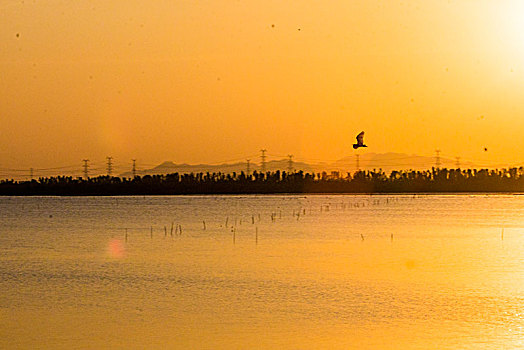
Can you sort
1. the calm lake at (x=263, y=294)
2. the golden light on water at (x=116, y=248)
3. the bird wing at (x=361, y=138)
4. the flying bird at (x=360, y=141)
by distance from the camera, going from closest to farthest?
1. the calm lake at (x=263, y=294)
2. the flying bird at (x=360, y=141)
3. the bird wing at (x=361, y=138)
4. the golden light on water at (x=116, y=248)

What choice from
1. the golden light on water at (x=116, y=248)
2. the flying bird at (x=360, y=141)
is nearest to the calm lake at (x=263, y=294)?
the golden light on water at (x=116, y=248)

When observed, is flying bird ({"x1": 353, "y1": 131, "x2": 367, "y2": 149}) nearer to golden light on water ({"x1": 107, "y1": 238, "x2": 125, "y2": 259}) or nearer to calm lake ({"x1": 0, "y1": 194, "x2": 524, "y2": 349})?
calm lake ({"x1": 0, "y1": 194, "x2": 524, "y2": 349})

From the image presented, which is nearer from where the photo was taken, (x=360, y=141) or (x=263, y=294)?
(x=263, y=294)

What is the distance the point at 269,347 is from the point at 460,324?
17.6 ft

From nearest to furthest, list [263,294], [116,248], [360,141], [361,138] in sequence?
[263,294] < [360,141] < [361,138] < [116,248]

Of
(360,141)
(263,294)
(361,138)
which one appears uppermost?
(361,138)

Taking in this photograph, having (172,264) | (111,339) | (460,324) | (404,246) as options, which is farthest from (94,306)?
(404,246)

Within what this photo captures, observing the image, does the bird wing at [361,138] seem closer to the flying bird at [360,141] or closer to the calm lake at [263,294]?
the flying bird at [360,141]

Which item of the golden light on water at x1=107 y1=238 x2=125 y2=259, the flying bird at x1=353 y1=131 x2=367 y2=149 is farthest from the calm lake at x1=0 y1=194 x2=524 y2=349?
the flying bird at x1=353 y1=131 x2=367 y2=149


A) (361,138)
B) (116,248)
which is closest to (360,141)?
(361,138)

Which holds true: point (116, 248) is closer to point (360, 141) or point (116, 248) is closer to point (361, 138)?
point (361, 138)

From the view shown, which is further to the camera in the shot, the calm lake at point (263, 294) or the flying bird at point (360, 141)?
the flying bird at point (360, 141)

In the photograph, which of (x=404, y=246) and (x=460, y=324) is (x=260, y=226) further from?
(x=460, y=324)

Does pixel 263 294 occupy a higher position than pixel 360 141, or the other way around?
pixel 360 141
